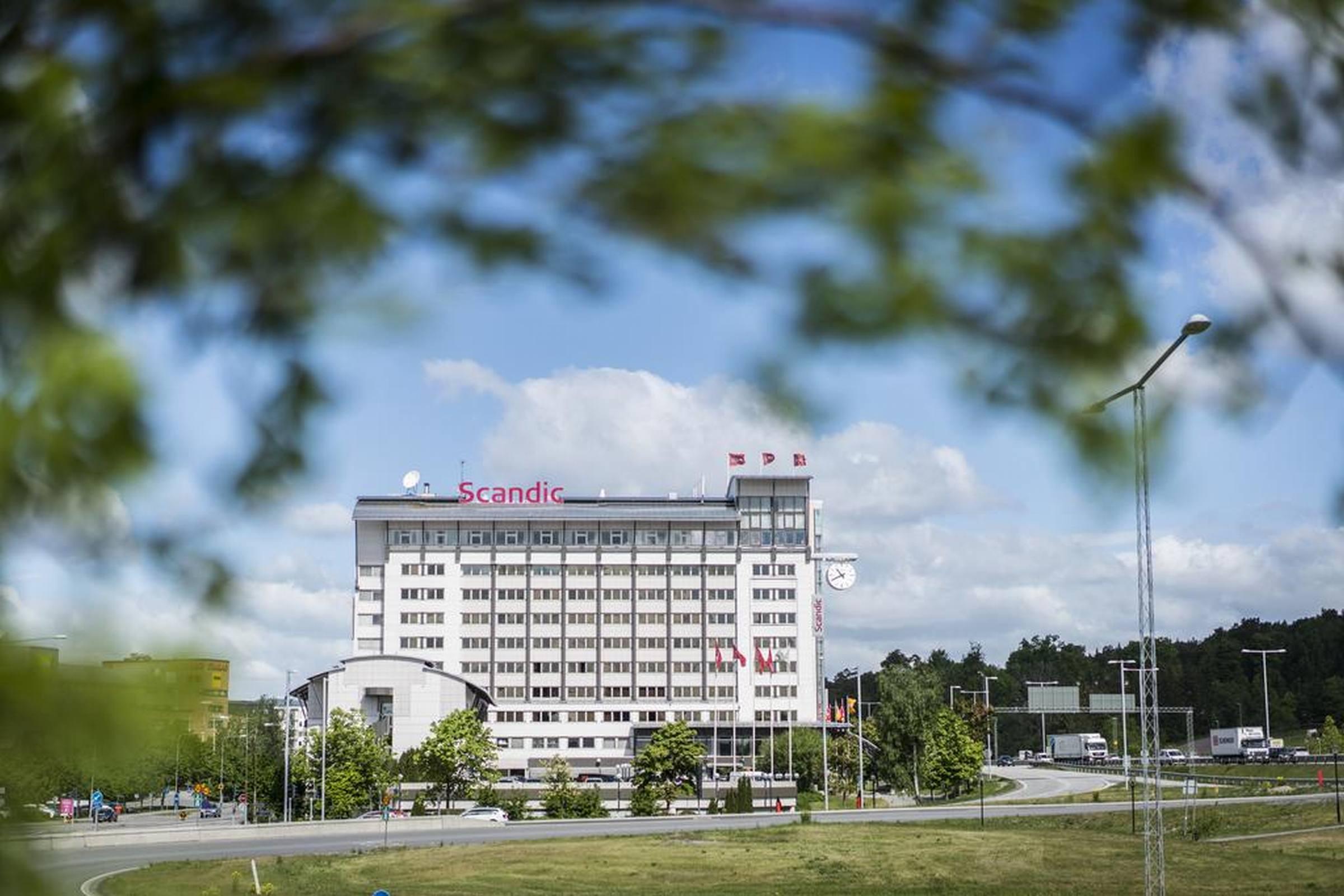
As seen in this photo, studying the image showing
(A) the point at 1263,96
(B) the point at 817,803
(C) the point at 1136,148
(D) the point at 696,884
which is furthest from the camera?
(B) the point at 817,803

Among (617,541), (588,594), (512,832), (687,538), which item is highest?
(687,538)

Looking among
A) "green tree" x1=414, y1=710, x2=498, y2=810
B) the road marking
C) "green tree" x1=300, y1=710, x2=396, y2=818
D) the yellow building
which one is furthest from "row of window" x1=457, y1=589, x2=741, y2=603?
the yellow building

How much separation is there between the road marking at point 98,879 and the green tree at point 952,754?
1818 inches

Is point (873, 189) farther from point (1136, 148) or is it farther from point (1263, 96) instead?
point (1263, 96)

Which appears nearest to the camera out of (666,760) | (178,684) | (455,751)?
(178,684)

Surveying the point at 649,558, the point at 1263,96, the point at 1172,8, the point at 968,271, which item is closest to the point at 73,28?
the point at 968,271

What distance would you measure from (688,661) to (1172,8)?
115 m

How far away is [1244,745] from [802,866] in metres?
77.0

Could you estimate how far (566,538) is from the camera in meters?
117

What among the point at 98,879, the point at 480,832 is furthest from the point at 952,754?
the point at 98,879

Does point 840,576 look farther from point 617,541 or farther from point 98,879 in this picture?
point 98,879

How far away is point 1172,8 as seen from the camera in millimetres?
2592

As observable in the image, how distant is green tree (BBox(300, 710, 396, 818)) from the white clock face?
4155 cm

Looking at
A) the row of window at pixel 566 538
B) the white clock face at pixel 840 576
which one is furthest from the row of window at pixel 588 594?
the white clock face at pixel 840 576
